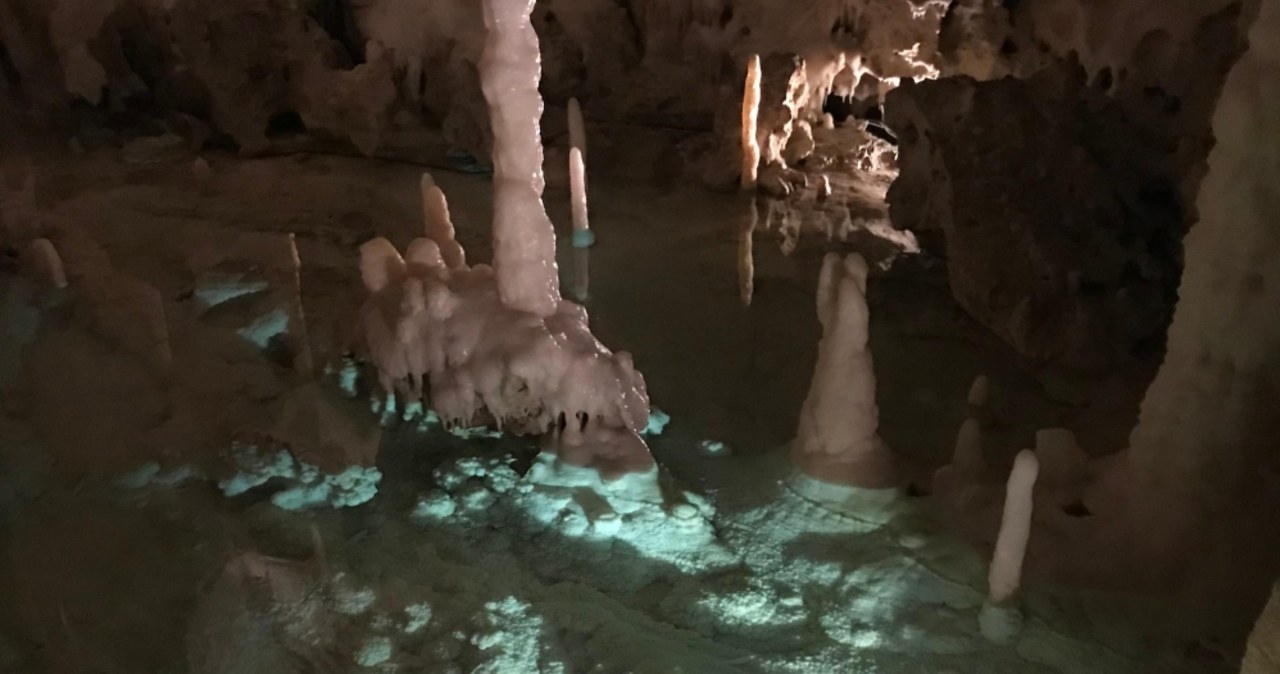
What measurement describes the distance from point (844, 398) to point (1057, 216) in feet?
9.64

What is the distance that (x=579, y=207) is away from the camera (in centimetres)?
857

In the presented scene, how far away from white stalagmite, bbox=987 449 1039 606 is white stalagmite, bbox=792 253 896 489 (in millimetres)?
906

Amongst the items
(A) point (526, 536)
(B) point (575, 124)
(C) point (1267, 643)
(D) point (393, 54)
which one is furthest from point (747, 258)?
(C) point (1267, 643)

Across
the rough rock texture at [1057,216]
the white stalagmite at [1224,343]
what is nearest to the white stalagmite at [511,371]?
the white stalagmite at [1224,343]

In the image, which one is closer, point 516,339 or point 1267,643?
point 1267,643

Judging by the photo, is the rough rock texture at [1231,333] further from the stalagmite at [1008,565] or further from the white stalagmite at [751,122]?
the white stalagmite at [751,122]

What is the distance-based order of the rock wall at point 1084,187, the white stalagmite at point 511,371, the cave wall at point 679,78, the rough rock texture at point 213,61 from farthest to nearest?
the rough rock texture at point 213,61, the cave wall at point 679,78, the rock wall at point 1084,187, the white stalagmite at point 511,371

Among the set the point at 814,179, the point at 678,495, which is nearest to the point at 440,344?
the point at 678,495

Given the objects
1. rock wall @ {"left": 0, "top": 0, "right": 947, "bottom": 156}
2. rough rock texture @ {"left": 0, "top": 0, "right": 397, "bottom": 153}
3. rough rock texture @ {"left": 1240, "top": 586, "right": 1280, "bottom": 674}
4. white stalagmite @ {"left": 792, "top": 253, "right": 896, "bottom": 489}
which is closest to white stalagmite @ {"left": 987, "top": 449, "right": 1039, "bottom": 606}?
white stalagmite @ {"left": 792, "top": 253, "right": 896, "bottom": 489}

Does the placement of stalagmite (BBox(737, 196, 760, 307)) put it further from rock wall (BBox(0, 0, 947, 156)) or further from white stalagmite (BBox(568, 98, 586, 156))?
rock wall (BBox(0, 0, 947, 156))

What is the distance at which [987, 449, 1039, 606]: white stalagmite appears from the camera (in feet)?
11.8

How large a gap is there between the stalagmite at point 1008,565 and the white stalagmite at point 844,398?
909 millimetres

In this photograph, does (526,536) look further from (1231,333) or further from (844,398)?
(1231,333)

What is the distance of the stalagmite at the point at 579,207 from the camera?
27.4 feet
